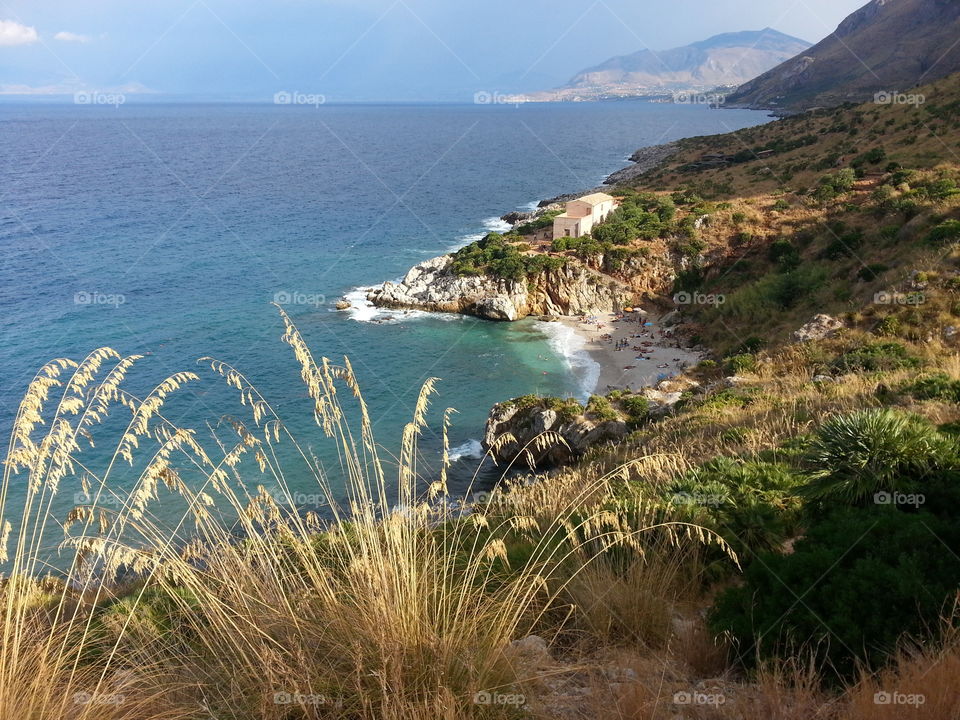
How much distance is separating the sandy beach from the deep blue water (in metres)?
1.82

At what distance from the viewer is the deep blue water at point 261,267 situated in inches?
1246

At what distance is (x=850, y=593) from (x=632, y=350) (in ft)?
102

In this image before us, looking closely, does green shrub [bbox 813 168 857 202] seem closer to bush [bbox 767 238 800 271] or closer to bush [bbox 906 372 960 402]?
bush [bbox 767 238 800 271]

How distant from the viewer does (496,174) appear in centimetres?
10094

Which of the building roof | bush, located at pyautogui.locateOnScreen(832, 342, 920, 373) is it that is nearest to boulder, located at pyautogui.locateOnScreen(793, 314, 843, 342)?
bush, located at pyautogui.locateOnScreen(832, 342, 920, 373)

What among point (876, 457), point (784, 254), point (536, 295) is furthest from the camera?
point (536, 295)

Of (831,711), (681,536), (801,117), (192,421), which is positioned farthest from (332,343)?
(801,117)

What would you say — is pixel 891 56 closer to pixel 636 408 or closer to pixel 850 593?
pixel 636 408

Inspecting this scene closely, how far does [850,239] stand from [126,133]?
186144 mm

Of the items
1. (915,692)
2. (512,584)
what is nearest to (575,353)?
(512,584)

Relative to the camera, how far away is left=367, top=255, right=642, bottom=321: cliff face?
40688 mm

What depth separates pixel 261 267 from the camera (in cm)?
5166

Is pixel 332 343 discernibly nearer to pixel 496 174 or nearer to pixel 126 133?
pixel 496 174

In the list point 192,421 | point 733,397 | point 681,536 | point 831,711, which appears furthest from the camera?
point 192,421
